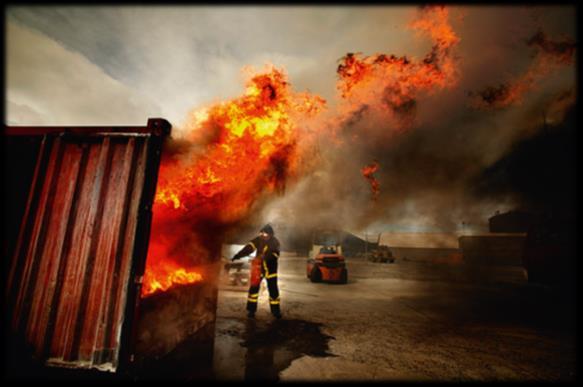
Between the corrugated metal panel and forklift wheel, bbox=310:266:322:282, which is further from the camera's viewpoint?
forklift wheel, bbox=310:266:322:282

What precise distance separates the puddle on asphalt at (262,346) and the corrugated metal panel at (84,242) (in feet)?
5.31

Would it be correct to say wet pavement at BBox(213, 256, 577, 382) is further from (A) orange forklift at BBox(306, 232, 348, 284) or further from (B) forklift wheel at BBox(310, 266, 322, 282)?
(B) forklift wheel at BBox(310, 266, 322, 282)

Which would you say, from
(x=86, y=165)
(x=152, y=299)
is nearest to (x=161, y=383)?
(x=152, y=299)

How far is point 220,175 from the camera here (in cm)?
560

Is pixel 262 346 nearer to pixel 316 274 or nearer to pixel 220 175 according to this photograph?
pixel 220 175

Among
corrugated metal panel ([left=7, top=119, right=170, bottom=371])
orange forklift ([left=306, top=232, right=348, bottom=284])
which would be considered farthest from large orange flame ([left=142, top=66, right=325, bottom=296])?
orange forklift ([left=306, top=232, right=348, bottom=284])

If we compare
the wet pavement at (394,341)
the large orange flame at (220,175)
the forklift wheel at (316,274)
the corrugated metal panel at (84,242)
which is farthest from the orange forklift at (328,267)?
the corrugated metal panel at (84,242)

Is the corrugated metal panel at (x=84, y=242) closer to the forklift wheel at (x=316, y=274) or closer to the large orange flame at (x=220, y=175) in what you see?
the large orange flame at (x=220, y=175)

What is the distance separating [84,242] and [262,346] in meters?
3.34

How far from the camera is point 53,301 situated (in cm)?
331

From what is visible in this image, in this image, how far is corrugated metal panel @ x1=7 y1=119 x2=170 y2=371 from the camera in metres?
3.25

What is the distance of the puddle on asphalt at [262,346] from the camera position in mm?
3916

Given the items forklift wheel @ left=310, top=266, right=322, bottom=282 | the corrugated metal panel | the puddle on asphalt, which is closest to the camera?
the corrugated metal panel

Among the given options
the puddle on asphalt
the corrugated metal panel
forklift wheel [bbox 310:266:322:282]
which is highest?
the corrugated metal panel
